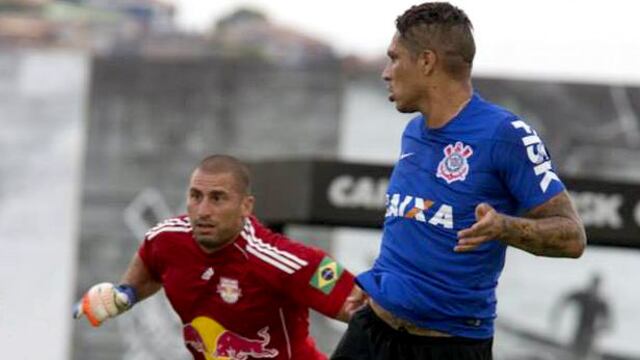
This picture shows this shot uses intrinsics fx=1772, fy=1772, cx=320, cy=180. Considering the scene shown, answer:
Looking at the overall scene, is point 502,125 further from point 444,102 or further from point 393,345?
point 393,345

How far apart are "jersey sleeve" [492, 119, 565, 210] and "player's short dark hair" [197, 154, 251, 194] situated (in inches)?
74.0

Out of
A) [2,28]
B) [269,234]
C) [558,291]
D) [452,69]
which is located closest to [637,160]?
[558,291]

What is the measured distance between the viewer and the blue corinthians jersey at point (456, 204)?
586 cm

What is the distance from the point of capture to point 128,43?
67.0 ft

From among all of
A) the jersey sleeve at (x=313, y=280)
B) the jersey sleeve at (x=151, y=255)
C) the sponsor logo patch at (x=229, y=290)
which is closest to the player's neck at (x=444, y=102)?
the jersey sleeve at (x=313, y=280)

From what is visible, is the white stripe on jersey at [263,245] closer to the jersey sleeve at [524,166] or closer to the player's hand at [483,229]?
the jersey sleeve at [524,166]

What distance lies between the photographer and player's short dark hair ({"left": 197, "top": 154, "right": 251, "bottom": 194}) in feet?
24.6

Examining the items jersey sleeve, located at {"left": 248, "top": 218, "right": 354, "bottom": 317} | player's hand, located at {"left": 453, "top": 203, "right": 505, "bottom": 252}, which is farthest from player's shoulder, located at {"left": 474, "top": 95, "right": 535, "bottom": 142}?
jersey sleeve, located at {"left": 248, "top": 218, "right": 354, "bottom": 317}

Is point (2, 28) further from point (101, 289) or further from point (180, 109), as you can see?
point (101, 289)

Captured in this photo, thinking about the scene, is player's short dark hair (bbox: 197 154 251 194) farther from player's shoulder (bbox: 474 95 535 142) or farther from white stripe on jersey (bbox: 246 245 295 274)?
player's shoulder (bbox: 474 95 535 142)

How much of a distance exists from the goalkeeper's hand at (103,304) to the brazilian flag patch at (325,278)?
808 millimetres

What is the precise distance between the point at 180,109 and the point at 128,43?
108 cm

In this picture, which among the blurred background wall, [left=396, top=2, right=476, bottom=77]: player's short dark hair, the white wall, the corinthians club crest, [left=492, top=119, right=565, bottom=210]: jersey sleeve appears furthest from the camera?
the blurred background wall

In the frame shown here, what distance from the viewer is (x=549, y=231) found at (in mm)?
5680
